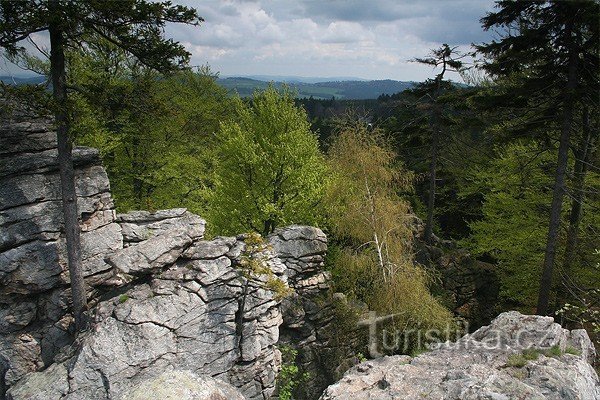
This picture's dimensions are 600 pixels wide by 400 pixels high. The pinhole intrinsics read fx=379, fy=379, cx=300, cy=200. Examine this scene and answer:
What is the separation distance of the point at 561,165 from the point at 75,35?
57.2 feet

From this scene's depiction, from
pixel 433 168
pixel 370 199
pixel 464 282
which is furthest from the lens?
pixel 433 168

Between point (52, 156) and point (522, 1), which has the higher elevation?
point (522, 1)

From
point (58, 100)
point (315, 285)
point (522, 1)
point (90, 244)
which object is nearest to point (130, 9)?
point (58, 100)

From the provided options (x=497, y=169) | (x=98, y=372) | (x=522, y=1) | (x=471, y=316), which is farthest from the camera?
(x=497, y=169)

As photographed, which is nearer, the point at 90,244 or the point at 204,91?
the point at 90,244

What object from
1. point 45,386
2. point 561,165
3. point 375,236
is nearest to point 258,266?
point 375,236

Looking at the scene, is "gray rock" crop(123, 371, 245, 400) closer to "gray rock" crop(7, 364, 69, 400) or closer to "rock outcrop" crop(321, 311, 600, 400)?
"rock outcrop" crop(321, 311, 600, 400)

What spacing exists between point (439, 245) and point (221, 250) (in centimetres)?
1506

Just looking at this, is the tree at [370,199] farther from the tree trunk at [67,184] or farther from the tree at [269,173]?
the tree trunk at [67,184]

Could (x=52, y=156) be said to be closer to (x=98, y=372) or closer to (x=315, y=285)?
(x=98, y=372)

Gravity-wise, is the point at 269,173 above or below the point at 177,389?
above

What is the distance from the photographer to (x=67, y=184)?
11891 millimetres

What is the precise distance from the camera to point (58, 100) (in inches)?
434

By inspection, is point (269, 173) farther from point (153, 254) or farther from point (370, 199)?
point (153, 254)
